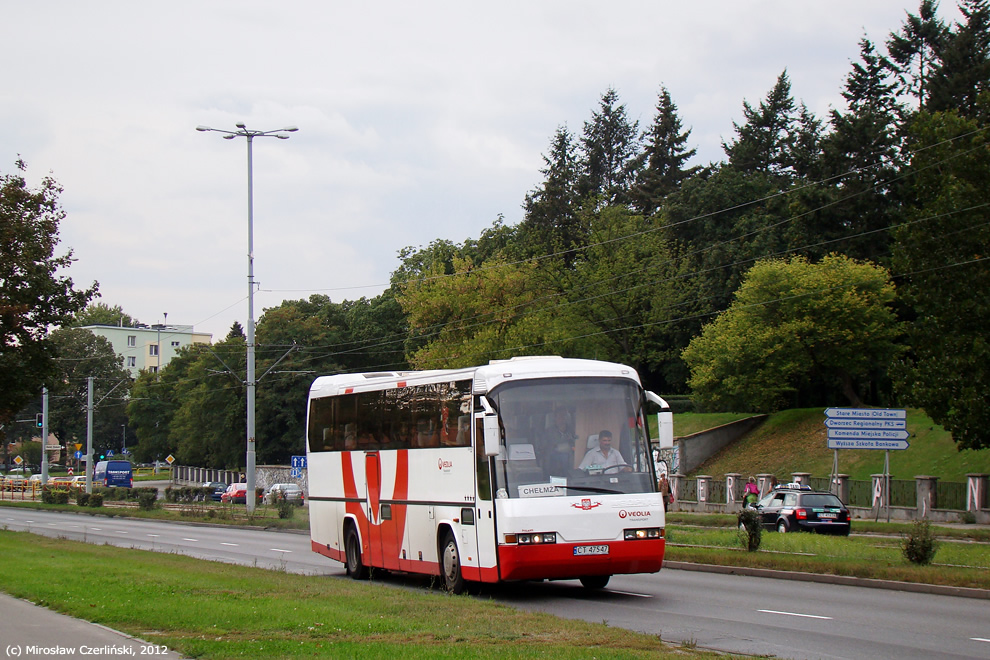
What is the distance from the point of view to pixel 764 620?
43.4 feet

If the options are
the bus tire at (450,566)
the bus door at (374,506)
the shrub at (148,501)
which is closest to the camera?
the bus tire at (450,566)

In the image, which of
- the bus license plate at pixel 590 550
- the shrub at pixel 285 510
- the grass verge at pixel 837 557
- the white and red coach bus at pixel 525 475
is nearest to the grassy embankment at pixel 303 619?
the white and red coach bus at pixel 525 475

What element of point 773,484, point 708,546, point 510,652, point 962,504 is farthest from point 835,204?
point 510,652

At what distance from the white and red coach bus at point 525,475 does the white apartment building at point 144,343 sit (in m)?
144

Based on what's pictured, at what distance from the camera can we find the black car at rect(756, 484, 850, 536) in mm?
30734

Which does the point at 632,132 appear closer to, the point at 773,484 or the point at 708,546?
the point at 773,484

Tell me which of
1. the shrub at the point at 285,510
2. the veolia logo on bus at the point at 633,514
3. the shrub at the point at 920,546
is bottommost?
the shrub at the point at 285,510

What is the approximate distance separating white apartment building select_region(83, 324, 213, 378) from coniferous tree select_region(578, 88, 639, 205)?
74.9 m

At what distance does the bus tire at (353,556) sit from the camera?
19.6 metres

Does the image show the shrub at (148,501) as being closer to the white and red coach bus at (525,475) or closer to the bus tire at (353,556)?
the bus tire at (353,556)

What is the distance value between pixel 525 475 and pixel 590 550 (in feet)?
4.37

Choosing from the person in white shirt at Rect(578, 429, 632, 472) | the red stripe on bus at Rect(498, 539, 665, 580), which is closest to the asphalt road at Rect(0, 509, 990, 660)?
the red stripe on bus at Rect(498, 539, 665, 580)

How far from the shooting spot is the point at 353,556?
20.0m

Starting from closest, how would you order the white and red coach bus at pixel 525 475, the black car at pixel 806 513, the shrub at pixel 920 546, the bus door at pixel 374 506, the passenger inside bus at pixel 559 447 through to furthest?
1. the white and red coach bus at pixel 525 475
2. the passenger inside bus at pixel 559 447
3. the shrub at pixel 920 546
4. the bus door at pixel 374 506
5. the black car at pixel 806 513
